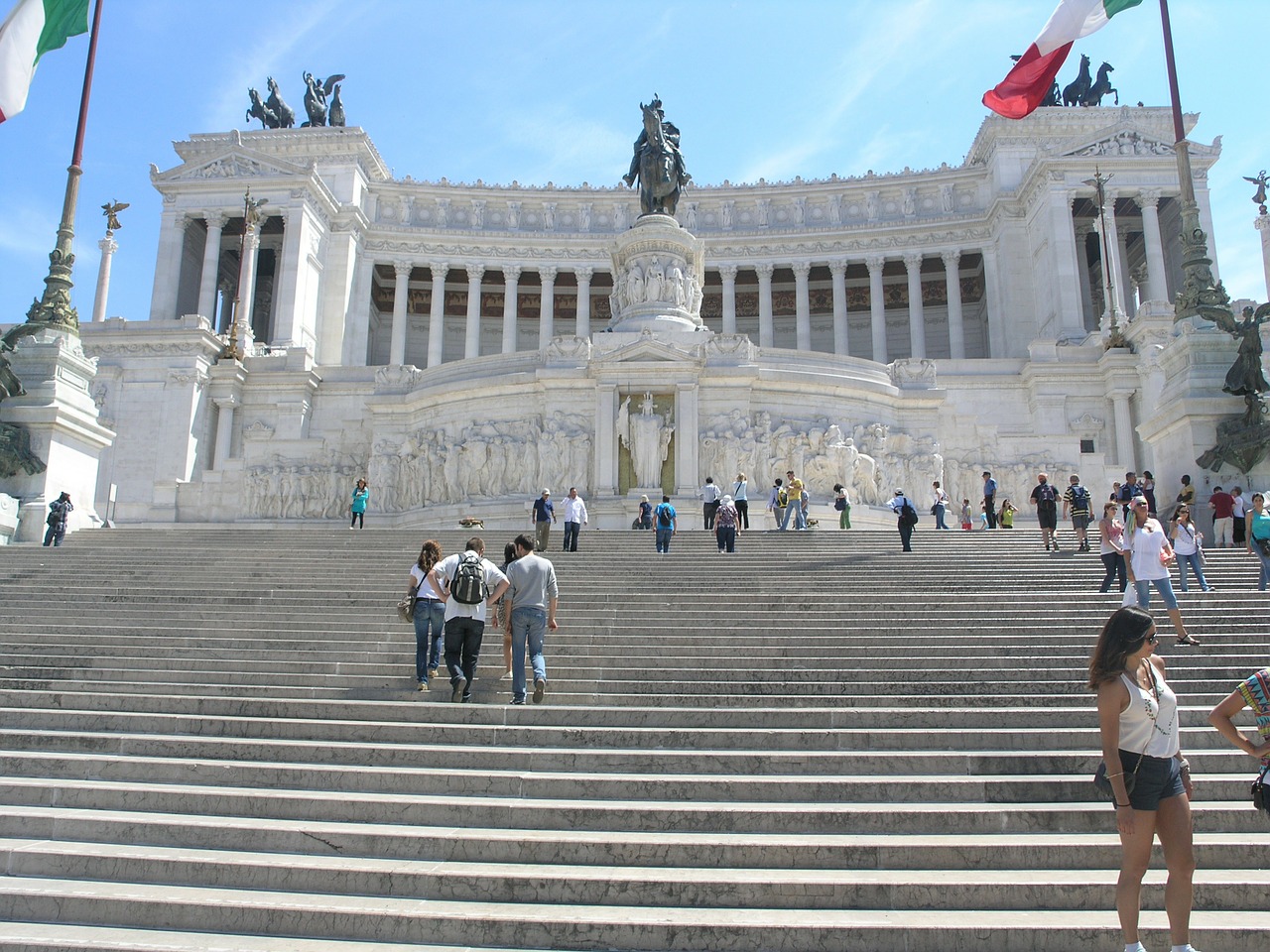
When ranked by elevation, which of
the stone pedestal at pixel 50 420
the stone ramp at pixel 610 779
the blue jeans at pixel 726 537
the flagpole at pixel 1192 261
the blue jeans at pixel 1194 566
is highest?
the flagpole at pixel 1192 261

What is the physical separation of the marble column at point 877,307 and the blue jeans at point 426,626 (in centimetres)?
4998

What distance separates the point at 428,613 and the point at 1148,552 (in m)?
7.38

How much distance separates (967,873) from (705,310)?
194 ft

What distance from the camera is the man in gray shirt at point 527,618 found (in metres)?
8.83

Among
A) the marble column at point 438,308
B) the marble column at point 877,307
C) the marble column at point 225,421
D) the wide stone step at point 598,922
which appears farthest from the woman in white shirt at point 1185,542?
the marble column at point 438,308

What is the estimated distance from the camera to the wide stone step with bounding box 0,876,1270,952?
5.27m

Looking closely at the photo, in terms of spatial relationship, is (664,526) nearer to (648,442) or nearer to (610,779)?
(610,779)

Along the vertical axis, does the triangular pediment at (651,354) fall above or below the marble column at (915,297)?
below

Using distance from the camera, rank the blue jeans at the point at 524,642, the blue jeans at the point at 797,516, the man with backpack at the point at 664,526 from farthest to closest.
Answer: the blue jeans at the point at 797,516 < the man with backpack at the point at 664,526 < the blue jeans at the point at 524,642

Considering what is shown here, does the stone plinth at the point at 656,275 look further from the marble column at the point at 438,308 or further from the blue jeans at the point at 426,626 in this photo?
the marble column at the point at 438,308

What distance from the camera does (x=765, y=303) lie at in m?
58.7

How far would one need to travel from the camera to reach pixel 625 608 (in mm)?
12172

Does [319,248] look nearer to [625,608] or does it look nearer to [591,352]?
[591,352]

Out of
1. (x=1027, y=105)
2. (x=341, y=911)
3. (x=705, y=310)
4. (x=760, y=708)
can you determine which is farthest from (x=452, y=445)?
(x=705, y=310)
